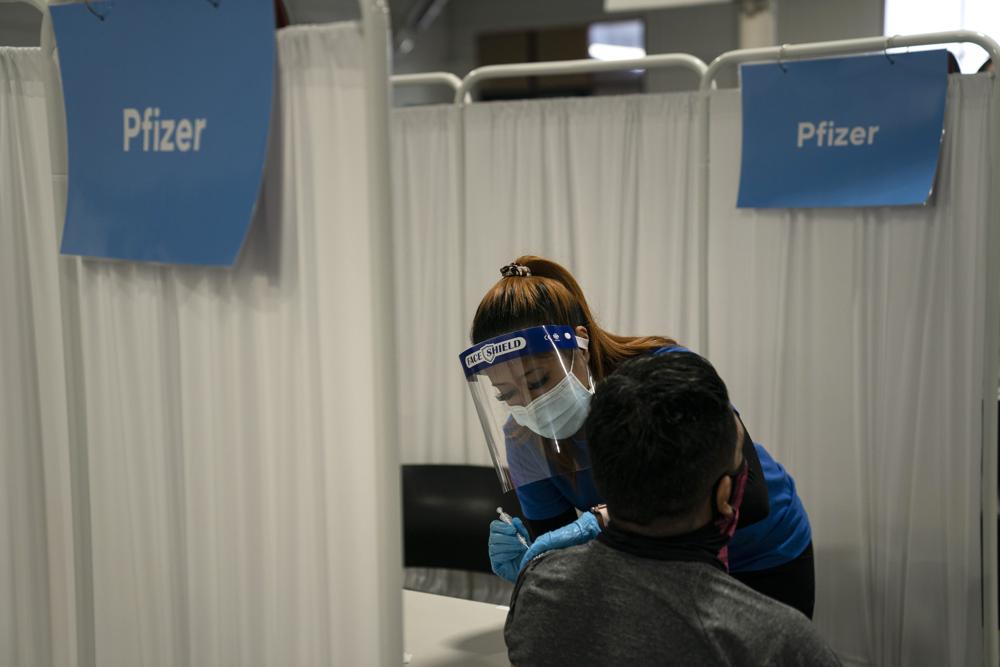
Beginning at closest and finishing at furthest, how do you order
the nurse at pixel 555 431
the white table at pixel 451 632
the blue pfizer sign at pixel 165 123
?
the blue pfizer sign at pixel 165 123 → the nurse at pixel 555 431 → the white table at pixel 451 632

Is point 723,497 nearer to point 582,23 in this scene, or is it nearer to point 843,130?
point 843,130

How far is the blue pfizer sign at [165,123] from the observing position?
4.04 feet

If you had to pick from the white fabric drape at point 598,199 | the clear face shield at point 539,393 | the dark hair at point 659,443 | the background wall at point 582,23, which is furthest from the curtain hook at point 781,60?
the background wall at point 582,23

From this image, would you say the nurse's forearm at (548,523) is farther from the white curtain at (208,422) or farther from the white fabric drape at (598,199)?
the white fabric drape at (598,199)

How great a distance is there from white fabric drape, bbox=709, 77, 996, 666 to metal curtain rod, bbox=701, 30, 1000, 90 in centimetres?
10

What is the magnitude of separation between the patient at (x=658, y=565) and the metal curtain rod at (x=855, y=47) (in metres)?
1.35

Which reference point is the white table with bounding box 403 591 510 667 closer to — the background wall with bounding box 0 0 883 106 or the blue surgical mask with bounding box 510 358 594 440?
the blue surgical mask with bounding box 510 358 594 440

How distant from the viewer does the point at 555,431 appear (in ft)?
5.35

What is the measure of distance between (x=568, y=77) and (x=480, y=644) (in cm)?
744

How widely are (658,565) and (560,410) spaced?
1.59 feet

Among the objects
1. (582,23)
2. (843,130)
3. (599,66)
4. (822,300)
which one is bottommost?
(822,300)

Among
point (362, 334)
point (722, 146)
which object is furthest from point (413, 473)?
point (362, 334)

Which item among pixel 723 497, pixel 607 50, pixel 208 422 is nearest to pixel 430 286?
pixel 208 422

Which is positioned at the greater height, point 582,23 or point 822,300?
point 582,23
